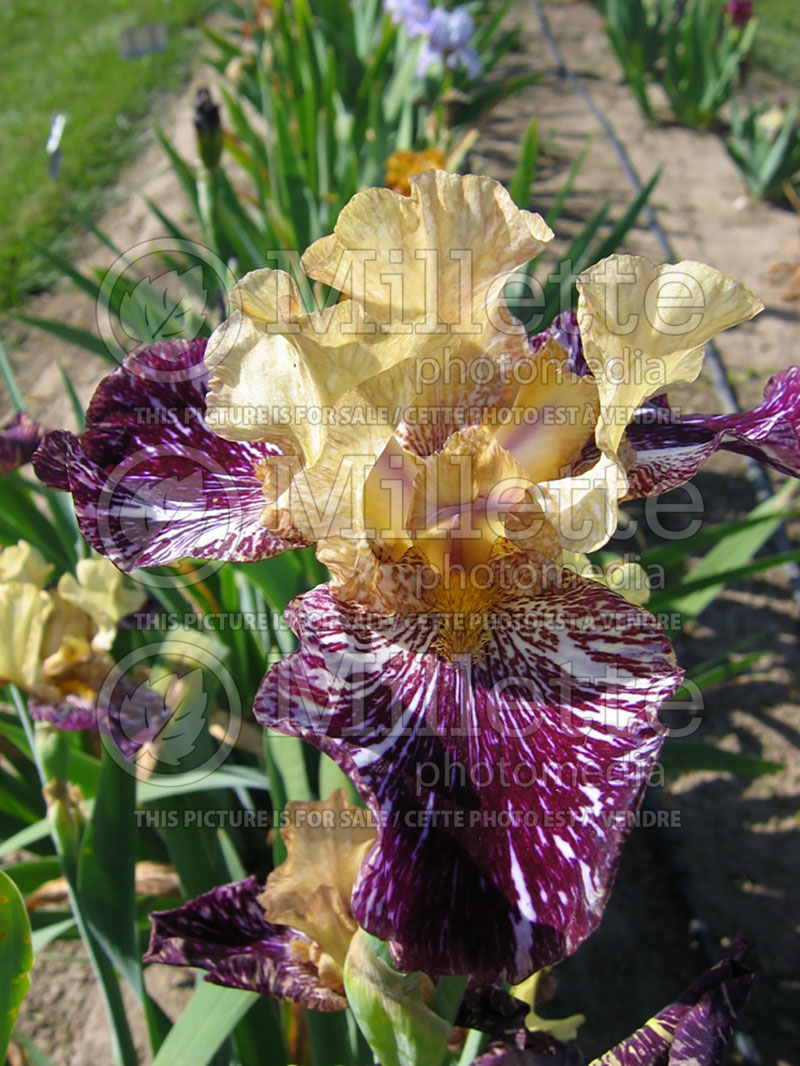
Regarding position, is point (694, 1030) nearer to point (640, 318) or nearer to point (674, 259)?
point (640, 318)

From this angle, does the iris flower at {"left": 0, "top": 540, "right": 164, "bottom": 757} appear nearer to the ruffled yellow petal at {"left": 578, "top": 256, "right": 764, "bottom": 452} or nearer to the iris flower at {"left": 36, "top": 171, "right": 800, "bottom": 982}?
the iris flower at {"left": 36, "top": 171, "right": 800, "bottom": 982}

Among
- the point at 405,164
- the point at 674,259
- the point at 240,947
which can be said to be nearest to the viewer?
the point at 240,947

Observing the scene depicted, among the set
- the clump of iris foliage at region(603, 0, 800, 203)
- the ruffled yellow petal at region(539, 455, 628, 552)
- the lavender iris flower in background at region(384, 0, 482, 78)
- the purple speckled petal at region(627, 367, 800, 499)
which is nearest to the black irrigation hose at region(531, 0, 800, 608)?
the clump of iris foliage at region(603, 0, 800, 203)

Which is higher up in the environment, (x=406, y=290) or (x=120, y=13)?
(x=120, y=13)

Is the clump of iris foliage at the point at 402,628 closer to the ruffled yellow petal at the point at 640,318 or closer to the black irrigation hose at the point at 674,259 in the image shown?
the ruffled yellow petal at the point at 640,318

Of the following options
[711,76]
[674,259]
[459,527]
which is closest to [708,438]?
[459,527]

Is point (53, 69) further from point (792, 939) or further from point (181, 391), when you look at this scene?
point (792, 939)

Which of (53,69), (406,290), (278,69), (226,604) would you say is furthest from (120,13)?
(406,290)
